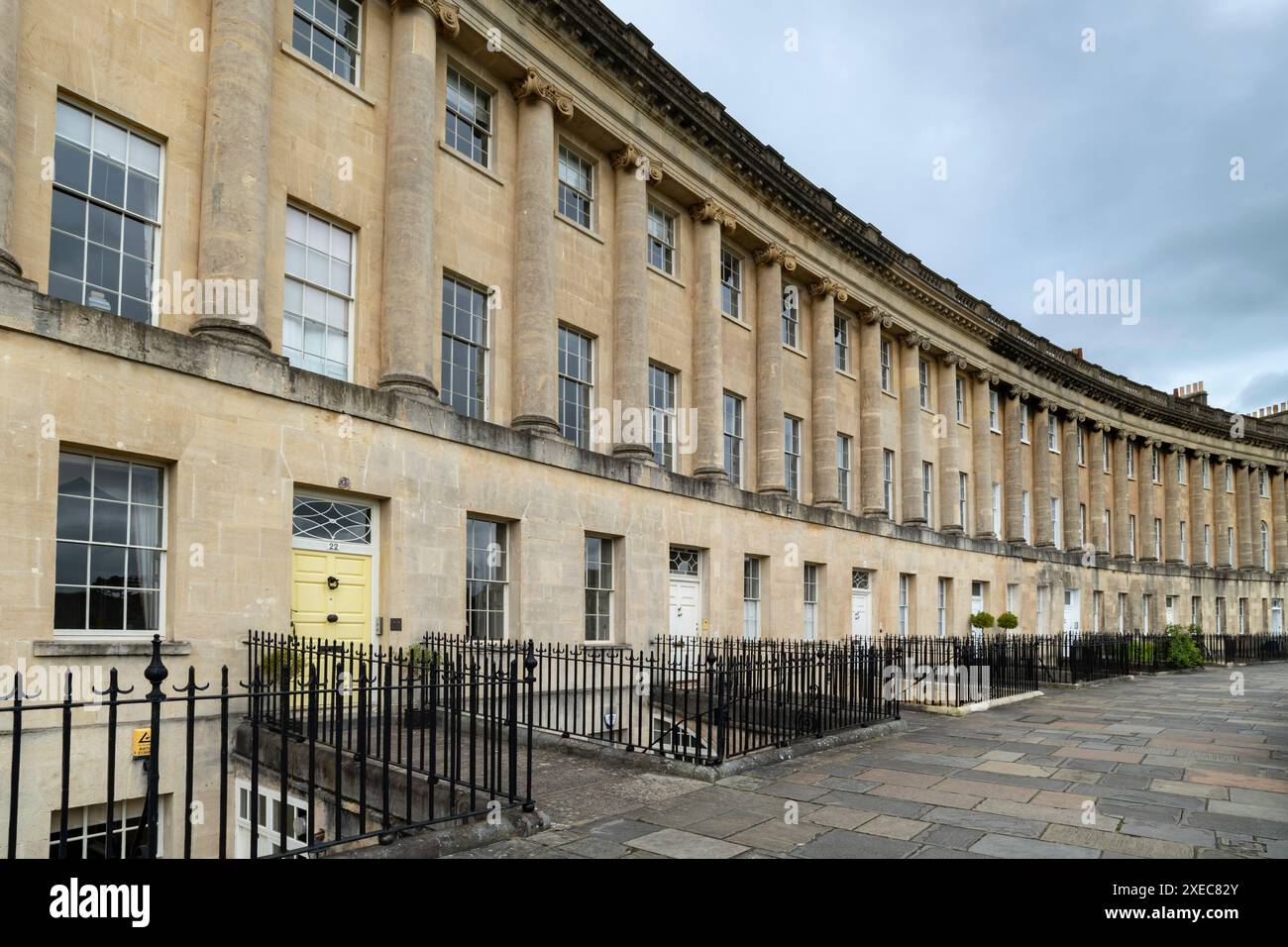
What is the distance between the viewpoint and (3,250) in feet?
28.1

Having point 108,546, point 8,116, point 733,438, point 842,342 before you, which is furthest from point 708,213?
point 108,546

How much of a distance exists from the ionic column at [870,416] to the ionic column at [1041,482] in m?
12.8

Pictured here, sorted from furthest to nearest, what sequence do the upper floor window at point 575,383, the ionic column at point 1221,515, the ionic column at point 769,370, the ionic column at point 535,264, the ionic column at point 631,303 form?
the ionic column at point 1221,515 → the ionic column at point 769,370 → the ionic column at point 631,303 → the upper floor window at point 575,383 → the ionic column at point 535,264

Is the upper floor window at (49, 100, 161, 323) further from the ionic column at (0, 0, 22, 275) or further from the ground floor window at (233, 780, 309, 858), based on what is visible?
the ground floor window at (233, 780, 309, 858)

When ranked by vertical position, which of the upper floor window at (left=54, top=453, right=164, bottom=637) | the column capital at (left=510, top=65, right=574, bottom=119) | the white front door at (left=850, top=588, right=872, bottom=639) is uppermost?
the column capital at (left=510, top=65, right=574, bottom=119)

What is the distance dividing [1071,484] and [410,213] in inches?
1296

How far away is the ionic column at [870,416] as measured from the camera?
25.7 metres

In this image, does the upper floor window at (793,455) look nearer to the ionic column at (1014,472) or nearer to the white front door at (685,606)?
the white front door at (685,606)

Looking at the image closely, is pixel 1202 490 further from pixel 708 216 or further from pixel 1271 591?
pixel 708 216

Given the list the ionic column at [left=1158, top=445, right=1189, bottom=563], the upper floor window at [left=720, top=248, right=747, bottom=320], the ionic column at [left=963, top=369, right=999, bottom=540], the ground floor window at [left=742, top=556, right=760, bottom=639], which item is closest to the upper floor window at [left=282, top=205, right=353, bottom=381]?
the upper floor window at [left=720, top=248, right=747, bottom=320]

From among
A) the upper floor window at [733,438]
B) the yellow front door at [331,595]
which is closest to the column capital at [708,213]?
the upper floor window at [733,438]

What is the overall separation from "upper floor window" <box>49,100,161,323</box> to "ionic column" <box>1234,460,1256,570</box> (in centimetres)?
5492

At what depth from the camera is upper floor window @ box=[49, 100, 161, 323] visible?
9.58 m

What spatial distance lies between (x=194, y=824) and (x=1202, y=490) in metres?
50.9
